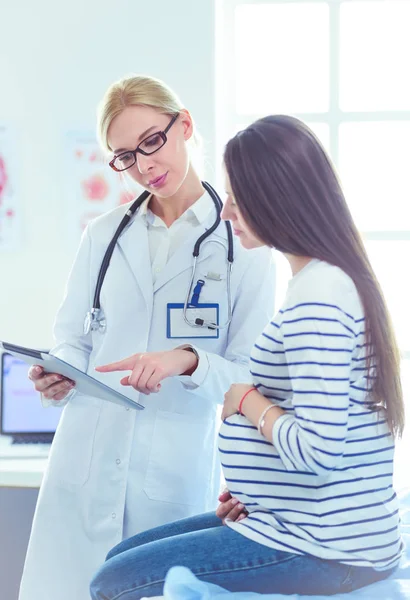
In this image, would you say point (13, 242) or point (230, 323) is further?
point (13, 242)

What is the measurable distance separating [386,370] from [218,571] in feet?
1.28

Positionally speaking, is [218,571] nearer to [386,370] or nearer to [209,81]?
[386,370]

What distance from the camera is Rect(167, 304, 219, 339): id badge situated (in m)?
1.63

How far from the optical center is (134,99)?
1.62 metres

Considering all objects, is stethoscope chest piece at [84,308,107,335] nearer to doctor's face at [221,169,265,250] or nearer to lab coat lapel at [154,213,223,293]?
lab coat lapel at [154,213,223,293]

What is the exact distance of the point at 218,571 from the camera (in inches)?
44.3

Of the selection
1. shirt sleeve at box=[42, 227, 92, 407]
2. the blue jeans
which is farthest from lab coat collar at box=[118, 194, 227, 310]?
the blue jeans

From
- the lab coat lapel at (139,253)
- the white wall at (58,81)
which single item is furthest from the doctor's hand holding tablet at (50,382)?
the white wall at (58,81)

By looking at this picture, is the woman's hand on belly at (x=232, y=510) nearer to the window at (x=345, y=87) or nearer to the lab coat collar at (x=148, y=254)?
the lab coat collar at (x=148, y=254)

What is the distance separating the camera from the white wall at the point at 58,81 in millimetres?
2428

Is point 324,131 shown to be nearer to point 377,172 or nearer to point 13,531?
point 377,172

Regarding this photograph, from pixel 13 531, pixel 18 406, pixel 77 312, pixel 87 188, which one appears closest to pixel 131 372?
pixel 77 312

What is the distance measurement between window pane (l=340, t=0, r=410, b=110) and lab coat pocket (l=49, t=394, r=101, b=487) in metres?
1.56

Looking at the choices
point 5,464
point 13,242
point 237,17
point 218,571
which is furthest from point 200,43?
point 218,571
